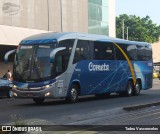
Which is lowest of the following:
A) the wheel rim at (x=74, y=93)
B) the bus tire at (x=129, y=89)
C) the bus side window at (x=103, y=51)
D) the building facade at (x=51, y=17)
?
the bus tire at (x=129, y=89)

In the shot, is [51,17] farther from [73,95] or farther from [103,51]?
[73,95]

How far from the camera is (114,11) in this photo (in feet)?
200

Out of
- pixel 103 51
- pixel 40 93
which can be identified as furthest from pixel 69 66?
pixel 103 51

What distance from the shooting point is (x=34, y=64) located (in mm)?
19672

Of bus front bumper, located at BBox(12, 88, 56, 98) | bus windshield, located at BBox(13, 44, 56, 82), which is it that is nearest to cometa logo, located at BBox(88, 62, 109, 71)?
bus windshield, located at BBox(13, 44, 56, 82)

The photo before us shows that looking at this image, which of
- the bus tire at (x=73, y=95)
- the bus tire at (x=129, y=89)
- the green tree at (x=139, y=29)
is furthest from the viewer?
the green tree at (x=139, y=29)

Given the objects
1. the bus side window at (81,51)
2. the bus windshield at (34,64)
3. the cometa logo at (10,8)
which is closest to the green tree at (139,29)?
the cometa logo at (10,8)

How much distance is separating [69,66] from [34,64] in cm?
170

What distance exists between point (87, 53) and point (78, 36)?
1069 millimetres

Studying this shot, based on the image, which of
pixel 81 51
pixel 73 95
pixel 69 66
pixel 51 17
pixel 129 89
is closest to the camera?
pixel 69 66

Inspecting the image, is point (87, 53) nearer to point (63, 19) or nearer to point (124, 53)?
point (124, 53)

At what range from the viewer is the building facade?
143 feet

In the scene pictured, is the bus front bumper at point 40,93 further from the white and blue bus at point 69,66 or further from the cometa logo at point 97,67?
the cometa logo at point 97,67

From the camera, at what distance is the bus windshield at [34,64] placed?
1950 centimetres
